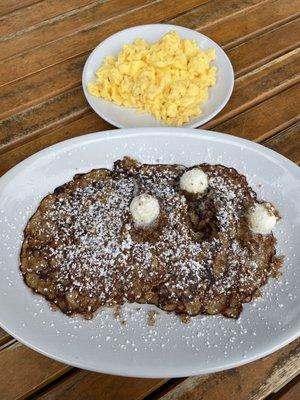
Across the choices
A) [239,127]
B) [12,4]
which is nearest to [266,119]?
[239,127]

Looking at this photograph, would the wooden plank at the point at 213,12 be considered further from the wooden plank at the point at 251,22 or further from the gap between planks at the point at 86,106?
the gap between planks at the point at 86,106

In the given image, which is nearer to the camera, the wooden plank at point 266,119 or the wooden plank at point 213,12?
A: the wooden plank at point 266,119

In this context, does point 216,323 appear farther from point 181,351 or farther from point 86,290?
point 86,290

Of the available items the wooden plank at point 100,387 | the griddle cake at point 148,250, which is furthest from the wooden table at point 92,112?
the griddle cake at point 148,250

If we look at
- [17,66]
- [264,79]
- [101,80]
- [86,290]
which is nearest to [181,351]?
[86,290]

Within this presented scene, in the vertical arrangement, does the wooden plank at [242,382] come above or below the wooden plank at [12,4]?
below
